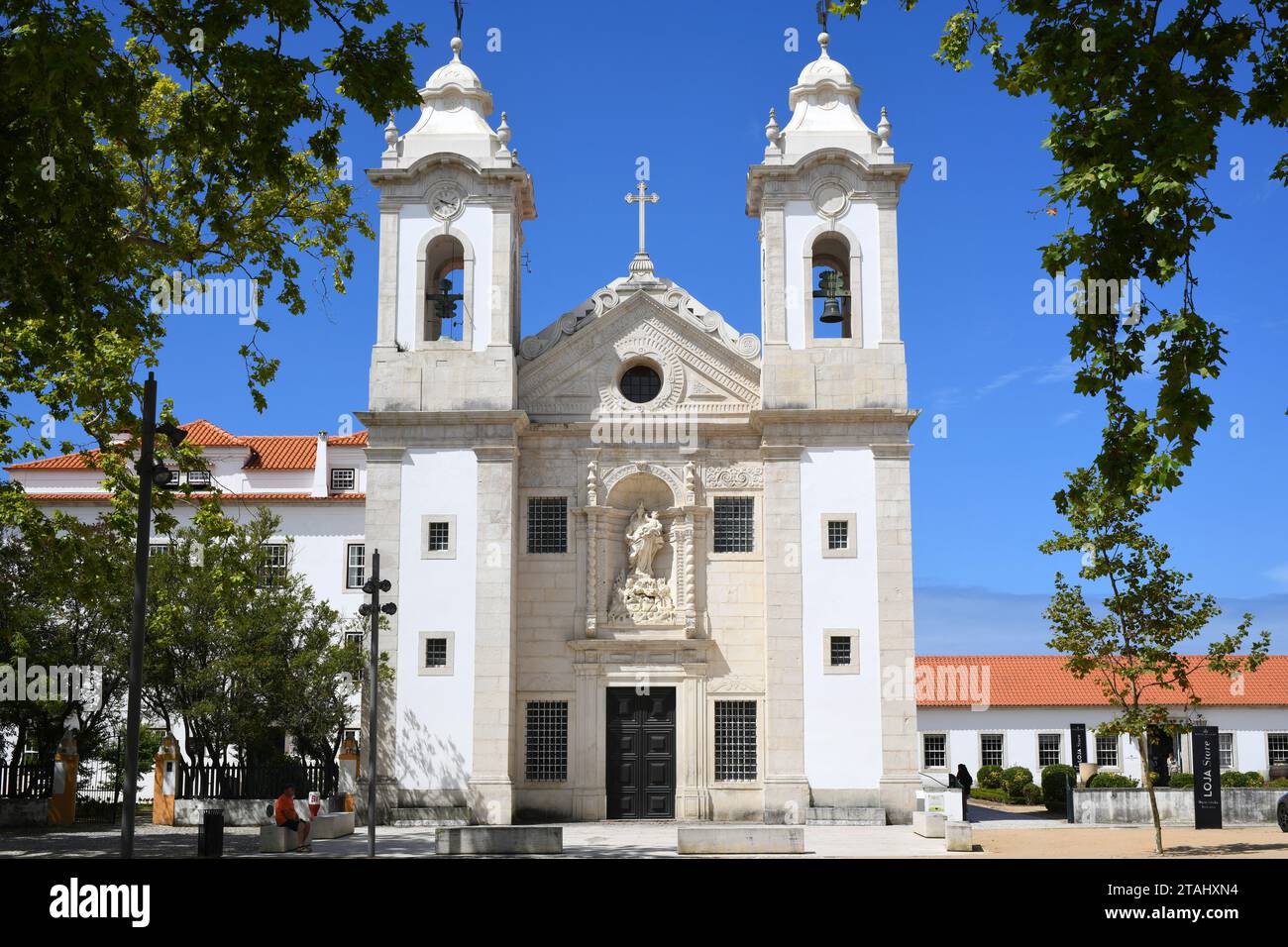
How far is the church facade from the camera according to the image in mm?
29391

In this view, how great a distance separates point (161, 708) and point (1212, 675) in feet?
→ 126

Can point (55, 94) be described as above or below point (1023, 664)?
above

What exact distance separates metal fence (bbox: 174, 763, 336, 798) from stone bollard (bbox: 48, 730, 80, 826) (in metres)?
2.25

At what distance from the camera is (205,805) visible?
3000 centimetres

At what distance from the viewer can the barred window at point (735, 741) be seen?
29.9 meters

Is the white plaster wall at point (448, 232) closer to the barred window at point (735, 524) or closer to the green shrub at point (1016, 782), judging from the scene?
the barred window at point (735, 524)

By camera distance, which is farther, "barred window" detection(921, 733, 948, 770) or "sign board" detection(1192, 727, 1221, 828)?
"barred window" detection(921, 733, 948, 770)

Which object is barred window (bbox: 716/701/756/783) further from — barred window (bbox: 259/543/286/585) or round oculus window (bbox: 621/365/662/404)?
barred window (bbox: 259/543/286/585)

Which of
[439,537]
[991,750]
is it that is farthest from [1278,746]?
[439,537]

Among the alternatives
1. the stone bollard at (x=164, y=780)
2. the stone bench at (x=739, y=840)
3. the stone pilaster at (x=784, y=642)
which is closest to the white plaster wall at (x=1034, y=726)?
the stone pilaster at (x=784, y=642)

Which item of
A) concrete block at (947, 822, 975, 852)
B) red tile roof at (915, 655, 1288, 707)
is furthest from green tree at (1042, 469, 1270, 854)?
red tile roof at (915, 655, 1288, 707)
